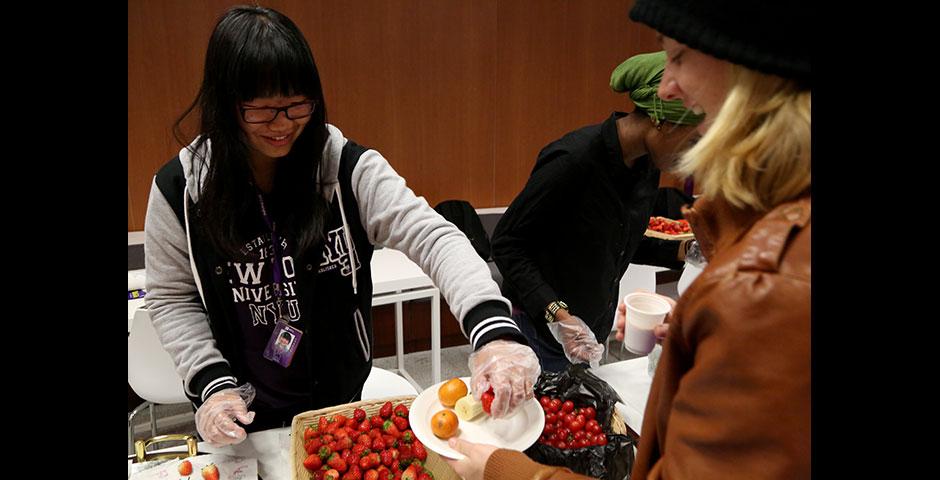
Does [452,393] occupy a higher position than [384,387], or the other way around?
[452,393]

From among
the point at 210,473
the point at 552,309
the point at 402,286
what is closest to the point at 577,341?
the point at 552,309

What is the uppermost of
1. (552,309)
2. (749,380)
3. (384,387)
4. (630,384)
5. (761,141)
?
(761,141)

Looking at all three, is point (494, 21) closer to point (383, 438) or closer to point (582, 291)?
point (582, 291)

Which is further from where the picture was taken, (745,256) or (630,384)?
(630,384)

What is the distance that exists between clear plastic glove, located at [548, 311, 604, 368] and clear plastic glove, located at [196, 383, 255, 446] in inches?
37.1

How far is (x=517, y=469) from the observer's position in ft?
3.07

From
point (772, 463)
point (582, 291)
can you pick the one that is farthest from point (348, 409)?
point (772, 463)

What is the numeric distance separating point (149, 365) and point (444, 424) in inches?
69.2

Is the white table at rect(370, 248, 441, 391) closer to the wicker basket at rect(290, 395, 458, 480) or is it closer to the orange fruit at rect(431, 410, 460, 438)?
the wicker basket at rect(290, 395, 458, 480)

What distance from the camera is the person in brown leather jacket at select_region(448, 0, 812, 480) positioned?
525 millimetres

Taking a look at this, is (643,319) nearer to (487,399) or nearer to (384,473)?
(487,399)

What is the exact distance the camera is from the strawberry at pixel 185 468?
1275 mm

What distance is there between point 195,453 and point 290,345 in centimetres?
31

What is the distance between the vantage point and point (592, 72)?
4.48 meters
